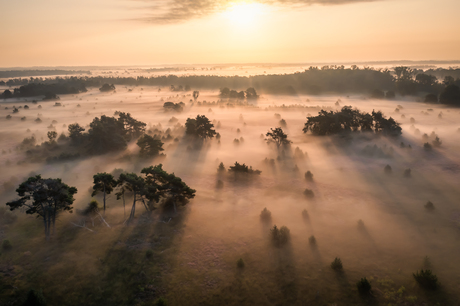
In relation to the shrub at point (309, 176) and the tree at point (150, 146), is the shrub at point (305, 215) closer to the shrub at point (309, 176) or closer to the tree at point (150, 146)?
the shrub at point (309, 176)

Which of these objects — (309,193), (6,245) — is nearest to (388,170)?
(309,193)

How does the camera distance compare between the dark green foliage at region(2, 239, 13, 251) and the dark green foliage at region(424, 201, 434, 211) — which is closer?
the dark green foliage at region(2, 239, 13, 251)

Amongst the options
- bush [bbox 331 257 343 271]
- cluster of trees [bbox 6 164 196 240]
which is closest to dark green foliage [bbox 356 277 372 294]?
bush [bbox 331 257 343 271]

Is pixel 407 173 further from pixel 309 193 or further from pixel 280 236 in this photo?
pixel 280 236

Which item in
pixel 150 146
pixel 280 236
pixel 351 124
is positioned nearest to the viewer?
pixel 280 236

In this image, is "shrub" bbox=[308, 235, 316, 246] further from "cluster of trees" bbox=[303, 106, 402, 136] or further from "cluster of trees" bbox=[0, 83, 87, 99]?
"cluster of trees" bbox=[0, 83, 87, 99]

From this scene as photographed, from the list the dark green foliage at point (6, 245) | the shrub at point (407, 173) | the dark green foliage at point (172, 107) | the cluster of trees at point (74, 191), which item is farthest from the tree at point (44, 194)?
the dark green foliage at point (172, 107)
